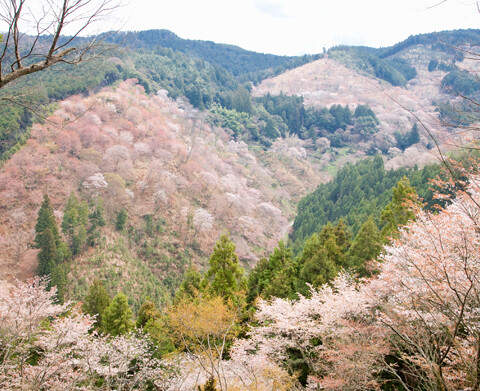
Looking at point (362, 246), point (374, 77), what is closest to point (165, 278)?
point (362, 246)

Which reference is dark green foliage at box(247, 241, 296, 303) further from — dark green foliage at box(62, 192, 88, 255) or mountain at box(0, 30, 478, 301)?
dark green foliage at box(62, 192, 88, 255)

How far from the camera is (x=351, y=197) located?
120 feet

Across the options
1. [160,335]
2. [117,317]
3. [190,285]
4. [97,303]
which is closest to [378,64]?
[190,285]

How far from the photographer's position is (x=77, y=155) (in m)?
30.1

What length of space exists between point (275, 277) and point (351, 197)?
74.3 feet

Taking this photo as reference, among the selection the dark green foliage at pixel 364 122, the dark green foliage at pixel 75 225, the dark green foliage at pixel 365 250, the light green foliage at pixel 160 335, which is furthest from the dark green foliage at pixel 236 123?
the light green foliage at pixel 160 335

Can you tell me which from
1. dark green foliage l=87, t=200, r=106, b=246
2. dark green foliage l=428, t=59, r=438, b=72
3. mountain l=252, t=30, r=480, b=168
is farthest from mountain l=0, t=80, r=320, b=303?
dark green foliage l=428, t=59, r=438, b=72

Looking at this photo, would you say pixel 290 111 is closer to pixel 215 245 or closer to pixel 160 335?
pixel 215 245

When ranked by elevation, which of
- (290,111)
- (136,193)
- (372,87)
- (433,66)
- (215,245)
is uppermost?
(433,66)

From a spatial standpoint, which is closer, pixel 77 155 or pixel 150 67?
pixel 77 155

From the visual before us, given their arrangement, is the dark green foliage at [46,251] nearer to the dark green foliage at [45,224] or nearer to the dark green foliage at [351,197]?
the dark green foliage at [45,224]

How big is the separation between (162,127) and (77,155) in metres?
12.7

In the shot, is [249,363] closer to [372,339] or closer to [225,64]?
[372,339]

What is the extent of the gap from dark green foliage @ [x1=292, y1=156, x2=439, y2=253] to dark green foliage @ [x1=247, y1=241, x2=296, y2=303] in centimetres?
1196
